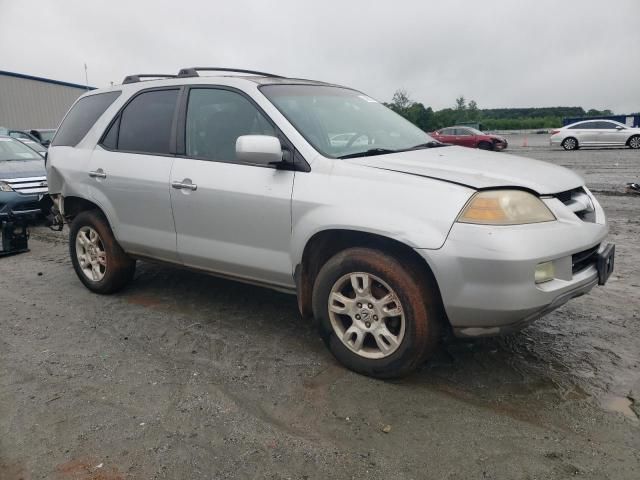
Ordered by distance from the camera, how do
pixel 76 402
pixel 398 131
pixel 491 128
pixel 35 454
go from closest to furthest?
pixel 35 454 → pixel 76 402 → pixel 398 131 → pixel 491 128

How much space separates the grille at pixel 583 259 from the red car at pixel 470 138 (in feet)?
75.5

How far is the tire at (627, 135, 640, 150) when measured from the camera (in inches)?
903

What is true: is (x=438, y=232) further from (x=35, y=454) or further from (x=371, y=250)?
(x=35, y=454)

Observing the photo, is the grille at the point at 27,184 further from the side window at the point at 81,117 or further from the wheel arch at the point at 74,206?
the wheel arch at the point at 74,206

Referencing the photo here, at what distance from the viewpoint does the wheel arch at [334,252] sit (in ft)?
9.71

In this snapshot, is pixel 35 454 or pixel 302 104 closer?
pixel 35 454

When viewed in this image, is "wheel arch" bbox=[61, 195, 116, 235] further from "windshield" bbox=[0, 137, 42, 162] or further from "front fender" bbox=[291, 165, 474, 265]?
"windshield" bbox=[0, 137, 42, 162]

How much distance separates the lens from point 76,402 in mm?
2996

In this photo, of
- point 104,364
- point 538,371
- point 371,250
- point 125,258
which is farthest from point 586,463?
point 125,258

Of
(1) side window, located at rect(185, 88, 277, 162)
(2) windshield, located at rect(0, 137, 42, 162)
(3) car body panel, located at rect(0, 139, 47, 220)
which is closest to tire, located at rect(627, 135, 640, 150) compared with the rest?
(2) windshield, located at rect(0, 137, 42, 162)

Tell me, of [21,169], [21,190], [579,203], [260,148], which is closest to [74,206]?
[260,148]

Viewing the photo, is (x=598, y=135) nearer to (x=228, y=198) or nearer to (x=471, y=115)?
(x=228, y=198)

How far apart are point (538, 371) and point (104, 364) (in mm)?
2755

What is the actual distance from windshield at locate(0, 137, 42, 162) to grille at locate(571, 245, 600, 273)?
907cm
